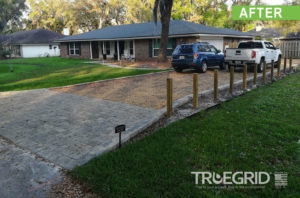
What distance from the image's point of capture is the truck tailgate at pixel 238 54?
15648 mm

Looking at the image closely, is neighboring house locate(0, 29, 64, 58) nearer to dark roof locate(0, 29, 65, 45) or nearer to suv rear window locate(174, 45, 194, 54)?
dark roof locate(0, 29, 65, 45)

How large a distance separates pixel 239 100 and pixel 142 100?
129 inches

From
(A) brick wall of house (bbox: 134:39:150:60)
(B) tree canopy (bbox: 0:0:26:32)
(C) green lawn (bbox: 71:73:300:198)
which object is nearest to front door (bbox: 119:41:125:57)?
(A) brick wall of house (bbox: 134:39:150:60)

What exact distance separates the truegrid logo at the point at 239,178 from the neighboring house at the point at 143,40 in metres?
20.0

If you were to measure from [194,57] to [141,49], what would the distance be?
526 inches

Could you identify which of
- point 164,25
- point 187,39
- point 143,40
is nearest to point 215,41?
point 187,39

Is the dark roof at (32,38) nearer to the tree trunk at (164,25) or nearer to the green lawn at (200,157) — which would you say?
the tree trunk at (164,25)

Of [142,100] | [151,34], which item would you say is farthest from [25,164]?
[151,34]

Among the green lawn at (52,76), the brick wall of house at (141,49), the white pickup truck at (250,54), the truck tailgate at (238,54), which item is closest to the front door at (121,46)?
the brick wall of house at (141,49)

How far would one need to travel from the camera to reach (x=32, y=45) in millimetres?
43406

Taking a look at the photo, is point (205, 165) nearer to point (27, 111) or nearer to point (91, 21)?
point (27, 111)

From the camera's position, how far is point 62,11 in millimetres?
54688

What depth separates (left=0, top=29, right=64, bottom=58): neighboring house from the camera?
43.2 m

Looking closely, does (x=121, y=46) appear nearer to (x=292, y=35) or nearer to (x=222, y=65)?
(x=222, y=65)
